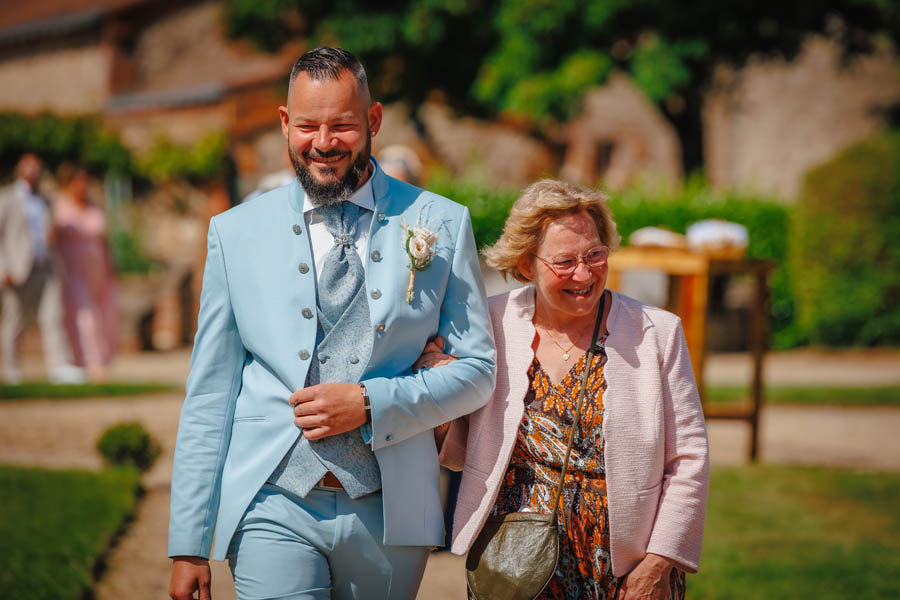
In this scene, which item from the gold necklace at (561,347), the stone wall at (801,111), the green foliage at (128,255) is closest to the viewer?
the gold necklace at (561,347)

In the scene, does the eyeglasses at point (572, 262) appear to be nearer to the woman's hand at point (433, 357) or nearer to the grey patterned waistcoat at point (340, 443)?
the woman's hand at point (433, 357)

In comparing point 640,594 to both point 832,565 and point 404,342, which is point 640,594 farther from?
point 832,565

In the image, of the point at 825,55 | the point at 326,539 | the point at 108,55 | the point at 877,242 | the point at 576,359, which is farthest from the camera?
the point at 108,55

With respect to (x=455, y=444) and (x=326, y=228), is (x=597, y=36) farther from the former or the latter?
Result: (x=326, y=228)

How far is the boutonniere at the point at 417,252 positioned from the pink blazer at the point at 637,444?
45 cm

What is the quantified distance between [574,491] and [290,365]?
872mm

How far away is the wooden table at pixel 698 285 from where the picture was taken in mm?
6965

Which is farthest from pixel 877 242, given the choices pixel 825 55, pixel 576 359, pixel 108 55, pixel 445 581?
pixel 108 55

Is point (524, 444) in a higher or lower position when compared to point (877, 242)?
lower

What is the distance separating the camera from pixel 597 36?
1587 centimetres

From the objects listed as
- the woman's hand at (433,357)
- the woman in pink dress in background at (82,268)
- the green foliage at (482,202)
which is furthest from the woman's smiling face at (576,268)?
the green foliage at (482,202)

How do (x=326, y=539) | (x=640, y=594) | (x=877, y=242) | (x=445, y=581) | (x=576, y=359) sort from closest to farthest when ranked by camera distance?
1. (x=326, y=539)
2. (x=640, y=594)
3. (x=576, y=359)
4. (x=445, y=581)
5. (x=877, y=242)

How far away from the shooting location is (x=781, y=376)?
41.3 ft

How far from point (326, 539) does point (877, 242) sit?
1309 centimetres
